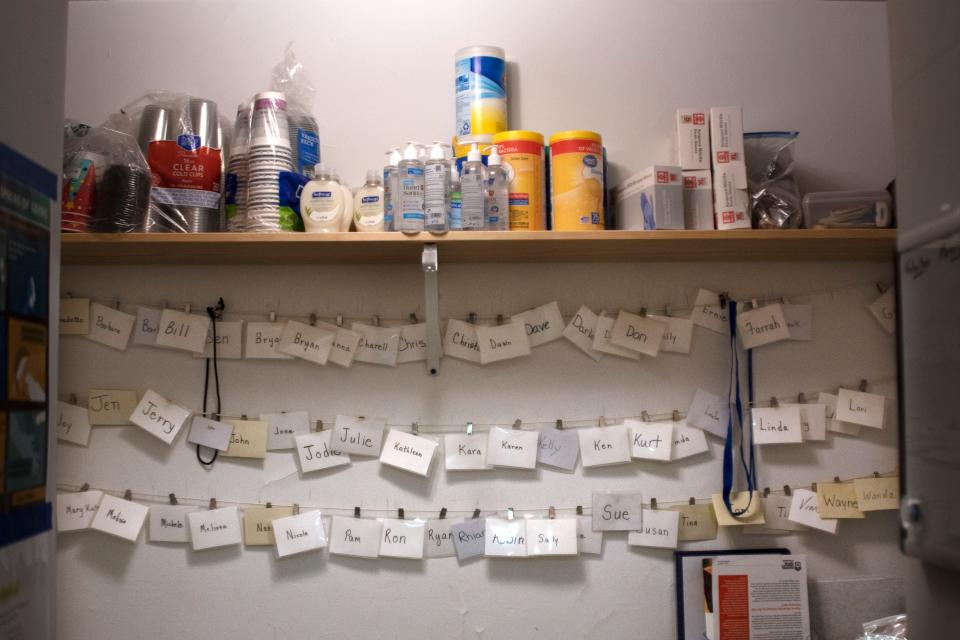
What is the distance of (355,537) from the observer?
5.33 feet

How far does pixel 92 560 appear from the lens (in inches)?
64.0

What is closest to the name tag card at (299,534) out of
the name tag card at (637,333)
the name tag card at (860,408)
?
the name tag card at (637,333)

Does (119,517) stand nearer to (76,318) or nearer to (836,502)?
(76,318)

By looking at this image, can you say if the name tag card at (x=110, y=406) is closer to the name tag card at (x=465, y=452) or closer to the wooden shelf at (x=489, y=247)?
the wooden shelf at (x=489, y=247)

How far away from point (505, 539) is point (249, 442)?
22.1 inches

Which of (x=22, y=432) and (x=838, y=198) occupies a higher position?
(x=838, y=198)

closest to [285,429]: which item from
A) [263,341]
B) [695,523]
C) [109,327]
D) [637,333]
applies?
[263,341]

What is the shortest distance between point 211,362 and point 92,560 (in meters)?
0.46

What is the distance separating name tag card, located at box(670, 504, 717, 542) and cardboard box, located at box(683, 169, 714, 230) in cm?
58

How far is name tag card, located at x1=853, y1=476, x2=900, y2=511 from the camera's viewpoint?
5.44 feet

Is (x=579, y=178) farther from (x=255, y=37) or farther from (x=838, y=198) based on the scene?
(x=255, y=37)

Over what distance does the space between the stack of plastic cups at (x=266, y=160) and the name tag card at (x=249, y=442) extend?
43 centimetres

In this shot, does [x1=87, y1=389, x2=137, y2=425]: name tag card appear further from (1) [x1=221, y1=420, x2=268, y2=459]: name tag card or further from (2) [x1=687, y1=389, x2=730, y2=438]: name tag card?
(2) [x1=687, y1=389, x2=730, y2=438]: name tag card

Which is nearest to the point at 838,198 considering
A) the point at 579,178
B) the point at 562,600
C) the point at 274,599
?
the point at 579,178
